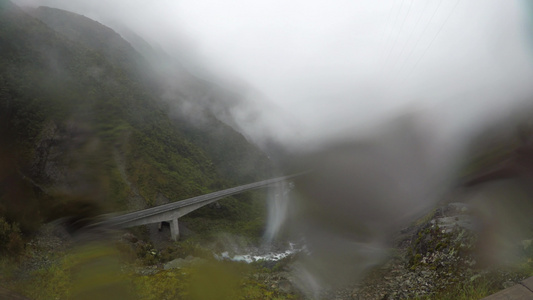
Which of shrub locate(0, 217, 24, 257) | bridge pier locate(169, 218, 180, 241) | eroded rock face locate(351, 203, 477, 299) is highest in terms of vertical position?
shrub locate(0, 217, 24, 257)

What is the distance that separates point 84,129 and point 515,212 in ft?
46.7

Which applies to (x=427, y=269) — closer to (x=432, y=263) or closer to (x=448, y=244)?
(x=432, y=263)

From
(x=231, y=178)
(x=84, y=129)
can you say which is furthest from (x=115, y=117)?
(x=231, y=178)

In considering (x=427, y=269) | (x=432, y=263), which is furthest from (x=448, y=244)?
(x=427, y=269)

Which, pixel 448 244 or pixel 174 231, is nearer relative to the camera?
pixel 448 244

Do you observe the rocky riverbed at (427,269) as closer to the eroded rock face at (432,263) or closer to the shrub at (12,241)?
the eroded rock face at (432,263)

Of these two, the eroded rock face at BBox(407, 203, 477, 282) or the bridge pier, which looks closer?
the eroded rock face at BBox(407, 203, 477, 282)

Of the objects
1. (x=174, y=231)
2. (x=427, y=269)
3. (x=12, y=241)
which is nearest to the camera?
(x=12, y=241)

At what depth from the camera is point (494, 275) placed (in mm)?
7559

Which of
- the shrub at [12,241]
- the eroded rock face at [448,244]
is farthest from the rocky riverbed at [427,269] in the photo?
the shrub at [12,241]

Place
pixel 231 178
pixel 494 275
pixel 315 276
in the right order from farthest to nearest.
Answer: pixel 231 178 < pixel 315 276 < pixel 494 275

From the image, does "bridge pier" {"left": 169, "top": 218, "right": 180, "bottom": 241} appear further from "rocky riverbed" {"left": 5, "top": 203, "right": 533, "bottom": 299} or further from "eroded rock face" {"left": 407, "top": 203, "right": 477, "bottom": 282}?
"eroded rock face" {"left": 407, "top": 203, "right": 477, "bottom": 282}

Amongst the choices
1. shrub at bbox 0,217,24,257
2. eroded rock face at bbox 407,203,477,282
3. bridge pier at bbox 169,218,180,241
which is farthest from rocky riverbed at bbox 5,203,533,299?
bridge pier at bbox 169,218,180,241

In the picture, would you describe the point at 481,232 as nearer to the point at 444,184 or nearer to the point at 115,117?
the point at 444,184
